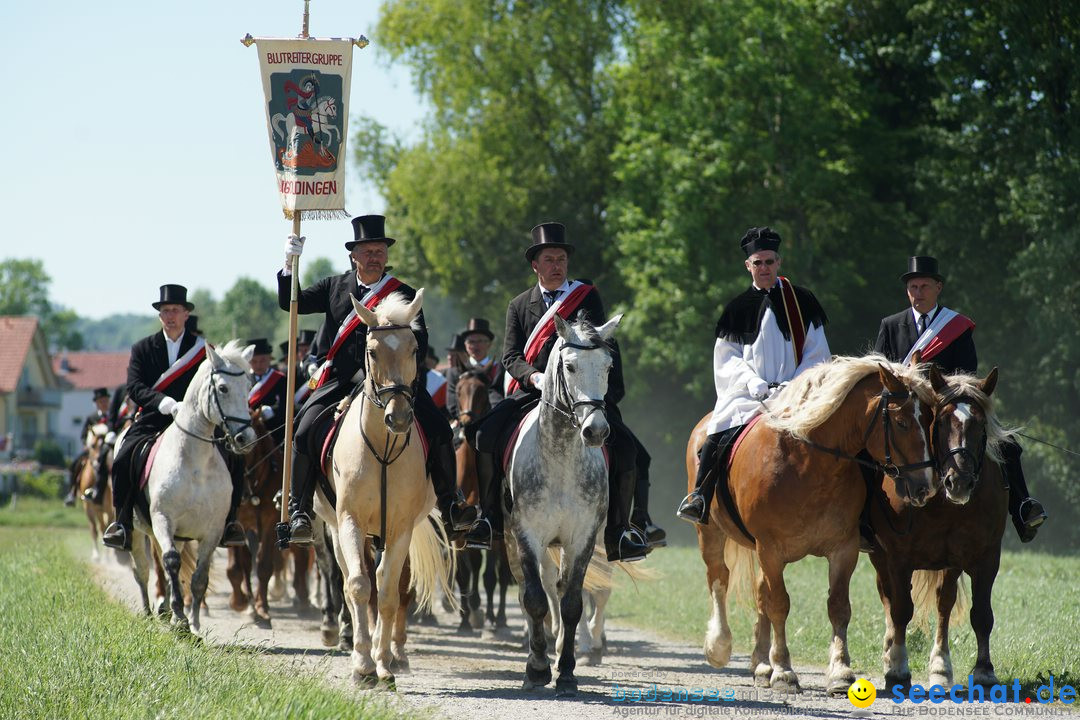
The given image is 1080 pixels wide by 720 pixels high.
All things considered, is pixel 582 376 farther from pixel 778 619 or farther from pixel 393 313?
pixel 778 619

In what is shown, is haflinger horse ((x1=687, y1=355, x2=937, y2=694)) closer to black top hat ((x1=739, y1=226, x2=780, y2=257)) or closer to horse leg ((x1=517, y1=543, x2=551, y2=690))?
black top hat ((x1=739, y1=226, x2=780, y2=257))

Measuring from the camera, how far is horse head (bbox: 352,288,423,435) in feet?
30.4

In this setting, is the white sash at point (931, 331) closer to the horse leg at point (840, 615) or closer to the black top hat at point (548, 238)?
the horse leg at point (840, 615)

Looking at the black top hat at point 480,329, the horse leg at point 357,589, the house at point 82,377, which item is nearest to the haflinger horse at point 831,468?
the horse leg at point 357,589

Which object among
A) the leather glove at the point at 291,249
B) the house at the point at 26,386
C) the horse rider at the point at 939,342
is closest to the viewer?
the horse rider at the point at 939,342

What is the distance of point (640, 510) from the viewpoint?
10.9 metres

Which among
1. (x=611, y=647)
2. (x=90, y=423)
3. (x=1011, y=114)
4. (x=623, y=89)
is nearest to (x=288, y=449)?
(x=611, y=647)

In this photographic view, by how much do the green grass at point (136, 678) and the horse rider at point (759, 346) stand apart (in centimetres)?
360

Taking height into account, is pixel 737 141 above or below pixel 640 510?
above

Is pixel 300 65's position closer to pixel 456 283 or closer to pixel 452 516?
pixel 452 516

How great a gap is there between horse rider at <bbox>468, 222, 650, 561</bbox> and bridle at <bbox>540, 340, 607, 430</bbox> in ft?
1.90

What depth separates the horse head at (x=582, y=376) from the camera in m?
8.80

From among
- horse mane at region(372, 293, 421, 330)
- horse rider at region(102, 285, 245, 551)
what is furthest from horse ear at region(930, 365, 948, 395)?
horse rider at region(102, 285, 245, 551)

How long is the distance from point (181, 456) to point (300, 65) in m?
3.97
